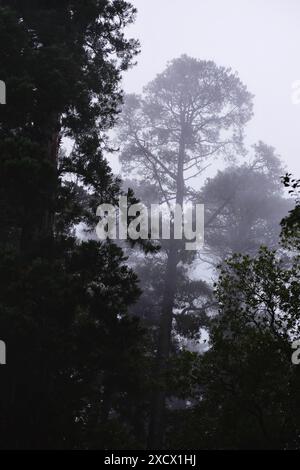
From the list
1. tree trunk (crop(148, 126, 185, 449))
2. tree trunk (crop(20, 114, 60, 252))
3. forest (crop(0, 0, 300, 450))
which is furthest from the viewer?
tree trunk (crop(148, 126, 185, 449))

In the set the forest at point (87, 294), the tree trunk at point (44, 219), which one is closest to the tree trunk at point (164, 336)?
the forest at point (87, 294)

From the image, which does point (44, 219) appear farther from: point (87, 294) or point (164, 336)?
point (164, 336)

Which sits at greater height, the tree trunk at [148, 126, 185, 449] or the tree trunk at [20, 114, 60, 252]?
the tree trunk at [20, 114, 60, 252]

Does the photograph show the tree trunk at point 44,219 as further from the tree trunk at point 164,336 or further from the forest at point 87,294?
the tree trunk at point 164,336

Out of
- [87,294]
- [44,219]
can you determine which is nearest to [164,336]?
[44,219]

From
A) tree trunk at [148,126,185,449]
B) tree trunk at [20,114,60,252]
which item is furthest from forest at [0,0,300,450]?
tree trunk at [148,126,185,449]

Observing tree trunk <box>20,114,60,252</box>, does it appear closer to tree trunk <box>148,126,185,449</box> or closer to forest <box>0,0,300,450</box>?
forest <box>0,0,300,450</box>

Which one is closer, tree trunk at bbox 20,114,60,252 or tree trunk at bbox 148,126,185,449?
tree trunk at bbox 20,114,60,252

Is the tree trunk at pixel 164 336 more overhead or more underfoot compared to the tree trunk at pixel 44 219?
more underfoot

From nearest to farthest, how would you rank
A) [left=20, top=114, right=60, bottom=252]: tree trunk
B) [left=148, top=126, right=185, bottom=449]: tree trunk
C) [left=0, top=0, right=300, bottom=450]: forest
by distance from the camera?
[left=0, top=0, right=300, bottom=450]: forest < [left=20, top=114, right=60, bottom=252]: tree trunk < [left=148, top=126, right=185, bottom=449]: tree trunk

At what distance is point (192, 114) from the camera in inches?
1016

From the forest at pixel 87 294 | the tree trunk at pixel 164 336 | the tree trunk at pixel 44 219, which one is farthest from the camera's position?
the tree trunk at pixel 164 336
